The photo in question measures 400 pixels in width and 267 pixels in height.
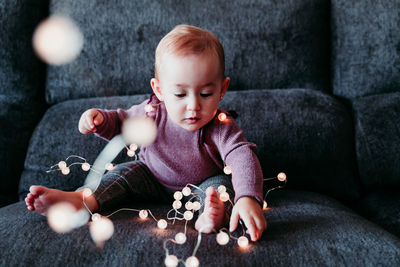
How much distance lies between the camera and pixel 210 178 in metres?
1.03

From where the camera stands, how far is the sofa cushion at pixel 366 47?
125 cm

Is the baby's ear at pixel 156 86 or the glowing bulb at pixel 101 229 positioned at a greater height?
the baby's ear at pixel 156 86

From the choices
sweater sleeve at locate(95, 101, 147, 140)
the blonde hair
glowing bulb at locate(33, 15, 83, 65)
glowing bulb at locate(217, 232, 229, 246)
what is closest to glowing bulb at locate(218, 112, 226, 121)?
the blonde hair

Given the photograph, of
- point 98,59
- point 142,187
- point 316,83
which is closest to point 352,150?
point 316,83

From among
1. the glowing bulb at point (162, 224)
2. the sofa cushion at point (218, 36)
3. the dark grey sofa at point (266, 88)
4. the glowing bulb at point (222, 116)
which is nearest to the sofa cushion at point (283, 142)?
the dark grey sofa at point (266, 88)

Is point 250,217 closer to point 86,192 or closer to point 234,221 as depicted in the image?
point 234,221

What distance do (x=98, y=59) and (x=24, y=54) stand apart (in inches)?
11.4

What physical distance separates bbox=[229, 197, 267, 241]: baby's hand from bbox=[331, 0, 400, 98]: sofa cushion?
76 centimetres

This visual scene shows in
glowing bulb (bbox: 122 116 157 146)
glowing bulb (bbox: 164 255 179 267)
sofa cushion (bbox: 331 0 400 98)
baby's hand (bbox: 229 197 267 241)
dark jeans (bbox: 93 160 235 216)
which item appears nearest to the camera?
glowing bulb (bbox: 164 255 179 267)

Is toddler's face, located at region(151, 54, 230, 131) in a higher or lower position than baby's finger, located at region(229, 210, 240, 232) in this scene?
higher

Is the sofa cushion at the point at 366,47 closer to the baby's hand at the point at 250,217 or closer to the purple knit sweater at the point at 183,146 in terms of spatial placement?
the purple knit sweater at the point at 183,146

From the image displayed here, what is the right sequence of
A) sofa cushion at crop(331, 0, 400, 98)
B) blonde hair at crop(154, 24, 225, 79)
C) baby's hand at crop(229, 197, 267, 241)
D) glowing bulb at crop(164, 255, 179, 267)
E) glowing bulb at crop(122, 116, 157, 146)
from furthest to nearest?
sofa cushion at crop(331, 0, 400, 98) < glowing bulb at crop(122, 116, 157, 146) < blonde hair at crop(154, 24, 225, 79) < baby's hand at crop(229, 197, 267, 241) < glowing bulb at crop(164, 255, 179, 267)

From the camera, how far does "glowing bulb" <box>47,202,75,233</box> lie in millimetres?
784

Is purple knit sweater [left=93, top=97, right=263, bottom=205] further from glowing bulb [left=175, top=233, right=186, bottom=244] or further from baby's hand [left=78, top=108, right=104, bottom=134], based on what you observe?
glowing bulb [left=175, top=233, right=186, bottom=244]
